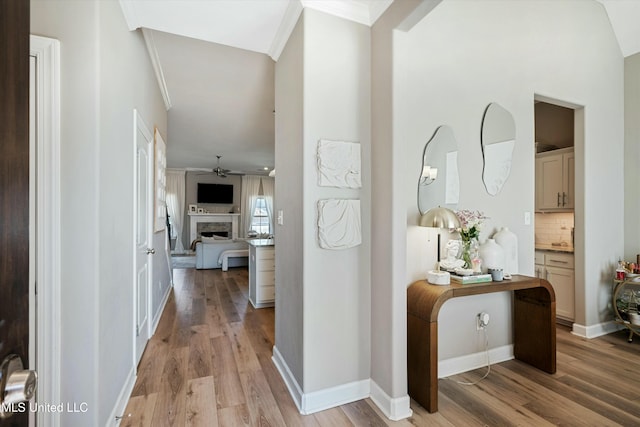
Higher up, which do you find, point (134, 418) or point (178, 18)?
point (178, 18)

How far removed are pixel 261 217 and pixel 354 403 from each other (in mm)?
9173

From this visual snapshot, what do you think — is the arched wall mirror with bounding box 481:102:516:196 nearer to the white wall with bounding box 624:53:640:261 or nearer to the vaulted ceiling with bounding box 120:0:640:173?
the vaulted ceiling with bounding box 120:0:640:173

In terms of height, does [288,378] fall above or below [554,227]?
below

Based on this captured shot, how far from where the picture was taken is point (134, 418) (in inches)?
71.1

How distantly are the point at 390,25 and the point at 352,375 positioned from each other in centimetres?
231

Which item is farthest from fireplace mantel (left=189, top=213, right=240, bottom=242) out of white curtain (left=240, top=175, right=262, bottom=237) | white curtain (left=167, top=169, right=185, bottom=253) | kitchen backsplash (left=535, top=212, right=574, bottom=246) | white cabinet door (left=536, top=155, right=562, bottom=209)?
white cabinet door (left=536, top=155, right=562, bottom=209)

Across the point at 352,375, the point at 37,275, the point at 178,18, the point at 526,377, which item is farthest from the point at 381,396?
the point at 178,18

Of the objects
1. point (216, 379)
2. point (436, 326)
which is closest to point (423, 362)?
point (436, 326)

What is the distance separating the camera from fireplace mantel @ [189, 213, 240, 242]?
973cm

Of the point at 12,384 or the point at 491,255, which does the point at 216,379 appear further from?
the point at 491,255

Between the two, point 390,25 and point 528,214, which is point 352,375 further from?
point 390,25

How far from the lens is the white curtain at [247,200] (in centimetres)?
1045

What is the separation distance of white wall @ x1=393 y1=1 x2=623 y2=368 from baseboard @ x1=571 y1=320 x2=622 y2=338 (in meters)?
0.08

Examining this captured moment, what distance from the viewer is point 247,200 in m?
10.5
